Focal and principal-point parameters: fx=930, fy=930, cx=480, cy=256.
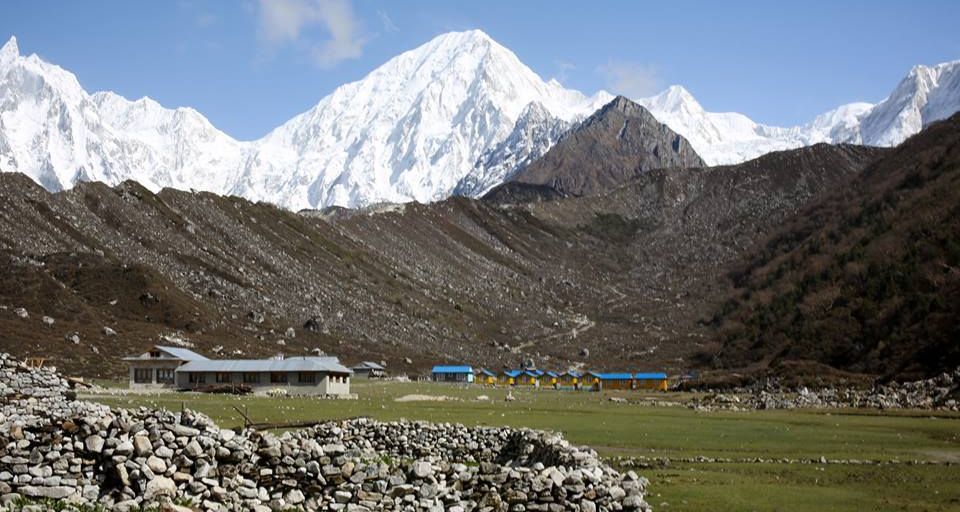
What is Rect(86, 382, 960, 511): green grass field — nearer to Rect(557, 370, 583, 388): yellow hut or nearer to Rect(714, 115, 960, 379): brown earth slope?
Rect(714, 115, 960, 379): brown earth slope

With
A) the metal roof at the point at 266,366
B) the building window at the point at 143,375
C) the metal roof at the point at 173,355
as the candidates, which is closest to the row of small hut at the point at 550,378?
the metal roof at the point at 266,366

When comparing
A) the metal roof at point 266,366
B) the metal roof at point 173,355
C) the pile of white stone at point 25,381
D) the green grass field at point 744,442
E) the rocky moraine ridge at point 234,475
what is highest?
the metal roof at point 173,355

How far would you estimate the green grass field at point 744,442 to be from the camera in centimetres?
2900

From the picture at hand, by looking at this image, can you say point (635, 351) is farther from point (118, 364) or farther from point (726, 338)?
A: point (118, 364)

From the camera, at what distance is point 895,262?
123 meters

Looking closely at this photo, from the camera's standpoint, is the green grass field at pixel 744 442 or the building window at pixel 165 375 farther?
the building window at pixel 165 375

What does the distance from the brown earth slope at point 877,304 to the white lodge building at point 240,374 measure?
5269cm

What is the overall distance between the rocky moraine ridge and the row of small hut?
109 meters

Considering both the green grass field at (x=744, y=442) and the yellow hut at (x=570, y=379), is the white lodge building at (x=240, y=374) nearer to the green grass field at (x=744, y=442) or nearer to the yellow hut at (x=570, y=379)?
the green grass field at (x=744, y=442)

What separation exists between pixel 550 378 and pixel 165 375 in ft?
239

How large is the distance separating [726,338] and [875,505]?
5180 inches

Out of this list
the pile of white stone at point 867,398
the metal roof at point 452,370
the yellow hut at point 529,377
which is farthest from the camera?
the yellow hut at point 529,377

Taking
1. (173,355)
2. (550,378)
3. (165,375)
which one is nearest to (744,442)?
(165,375)

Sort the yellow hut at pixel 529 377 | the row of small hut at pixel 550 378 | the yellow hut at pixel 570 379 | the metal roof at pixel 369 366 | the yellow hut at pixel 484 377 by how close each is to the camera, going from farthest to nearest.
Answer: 1. the yellow hut at pixel 484 377
2. the yellow hut at pixel 529 377
3. the yellow hut at pixel 570 379
4. the metal roof at pixel 369 366
5. the row of small hut at pixel 550 378
